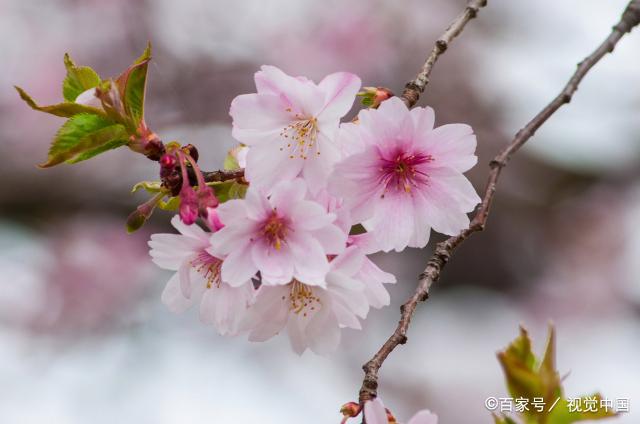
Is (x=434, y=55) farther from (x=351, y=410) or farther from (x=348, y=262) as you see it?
(x=351, y=410)

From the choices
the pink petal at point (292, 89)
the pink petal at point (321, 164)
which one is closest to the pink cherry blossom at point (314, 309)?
the pink petal at point (321, 164)

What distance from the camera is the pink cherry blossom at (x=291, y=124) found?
40.3 inches

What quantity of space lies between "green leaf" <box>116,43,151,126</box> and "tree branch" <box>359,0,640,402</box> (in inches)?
14.7

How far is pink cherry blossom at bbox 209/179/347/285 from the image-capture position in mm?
978

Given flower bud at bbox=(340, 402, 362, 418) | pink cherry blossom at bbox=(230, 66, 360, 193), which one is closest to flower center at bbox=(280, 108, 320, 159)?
pink cherry blossom at bbox=(230, 66, 360, 193)

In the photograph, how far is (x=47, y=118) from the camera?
4.27 meters

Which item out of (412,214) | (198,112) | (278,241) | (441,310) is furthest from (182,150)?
(441,310)

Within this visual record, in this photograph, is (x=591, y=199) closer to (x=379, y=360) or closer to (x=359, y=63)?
(x=359, y=63)

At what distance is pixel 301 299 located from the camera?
41.8 inches

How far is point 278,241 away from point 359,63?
3.60m

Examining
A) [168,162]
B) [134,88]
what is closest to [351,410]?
[168,162]

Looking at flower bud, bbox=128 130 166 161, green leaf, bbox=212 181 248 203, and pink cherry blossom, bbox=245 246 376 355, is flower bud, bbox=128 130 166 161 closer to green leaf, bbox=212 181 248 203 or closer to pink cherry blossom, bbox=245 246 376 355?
green leaf, bbox=212 181 248 203

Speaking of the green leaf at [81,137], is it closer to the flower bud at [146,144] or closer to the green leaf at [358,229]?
the flower bud at [146,144]

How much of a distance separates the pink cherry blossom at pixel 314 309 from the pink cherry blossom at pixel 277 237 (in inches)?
1.1
